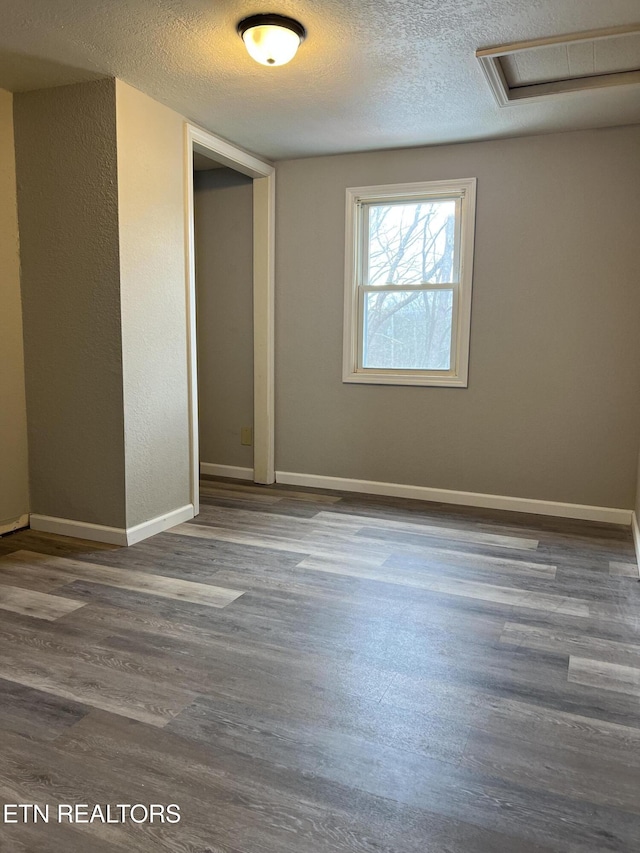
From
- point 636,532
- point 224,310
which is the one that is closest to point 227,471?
point 224,310

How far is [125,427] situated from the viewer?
3.23m

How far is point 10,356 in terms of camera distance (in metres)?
3.40

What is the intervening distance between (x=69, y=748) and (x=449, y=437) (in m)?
3.09

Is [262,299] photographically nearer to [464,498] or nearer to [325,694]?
[464,498]

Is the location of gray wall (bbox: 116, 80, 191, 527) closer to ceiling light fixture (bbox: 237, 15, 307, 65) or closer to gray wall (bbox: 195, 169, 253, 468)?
ceiling light fixture (bbox: 237, 15, 307, 65)

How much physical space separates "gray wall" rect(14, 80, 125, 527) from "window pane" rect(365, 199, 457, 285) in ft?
6.19

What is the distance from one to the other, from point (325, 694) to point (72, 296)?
2.44 metres

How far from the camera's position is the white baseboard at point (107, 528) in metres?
3.31

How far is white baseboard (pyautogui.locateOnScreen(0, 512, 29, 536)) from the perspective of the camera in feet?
11.3

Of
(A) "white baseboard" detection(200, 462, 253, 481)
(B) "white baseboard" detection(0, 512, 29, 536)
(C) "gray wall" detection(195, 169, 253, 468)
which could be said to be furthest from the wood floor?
(C) "gray wall" detection(195, 169, 253, 468)

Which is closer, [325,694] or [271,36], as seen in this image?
[325,694]

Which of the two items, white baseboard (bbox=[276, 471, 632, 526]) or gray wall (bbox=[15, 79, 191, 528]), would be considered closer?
gray wall (bbox=[15, 79, 191, 528])

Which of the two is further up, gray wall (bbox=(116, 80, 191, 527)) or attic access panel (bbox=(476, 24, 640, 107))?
attic access panel (bbox=(476, 24, 640, 107))

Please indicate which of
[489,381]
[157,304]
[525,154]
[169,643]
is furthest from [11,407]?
[525,154]
